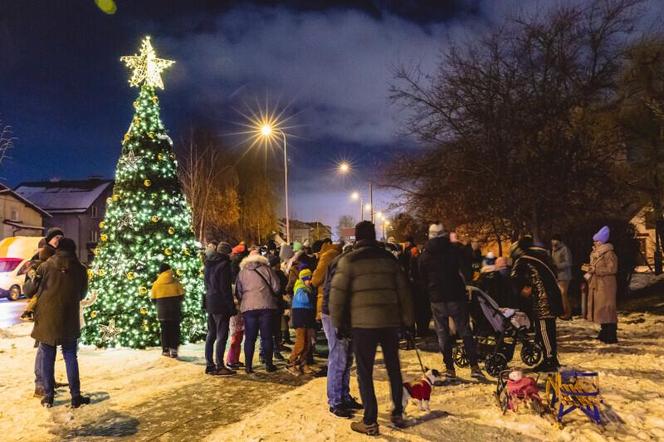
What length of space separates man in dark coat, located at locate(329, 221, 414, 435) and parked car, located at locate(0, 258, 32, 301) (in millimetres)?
23245

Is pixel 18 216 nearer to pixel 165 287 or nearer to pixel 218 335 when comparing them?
pixel 165 287

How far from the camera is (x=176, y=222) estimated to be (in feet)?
36.6

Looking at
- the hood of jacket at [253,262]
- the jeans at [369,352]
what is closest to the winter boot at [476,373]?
the jeans at [369,352]

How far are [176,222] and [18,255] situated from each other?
65.4ft

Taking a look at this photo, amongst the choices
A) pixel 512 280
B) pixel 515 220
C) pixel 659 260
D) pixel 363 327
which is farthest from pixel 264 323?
pixel 659 260

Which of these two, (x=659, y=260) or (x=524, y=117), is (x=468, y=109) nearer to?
(x=524, y=117)

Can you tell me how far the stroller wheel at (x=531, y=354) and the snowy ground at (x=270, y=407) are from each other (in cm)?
59

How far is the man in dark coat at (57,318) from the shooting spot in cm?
649

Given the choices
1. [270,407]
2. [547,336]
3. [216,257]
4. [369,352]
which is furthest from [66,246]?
[547,336]

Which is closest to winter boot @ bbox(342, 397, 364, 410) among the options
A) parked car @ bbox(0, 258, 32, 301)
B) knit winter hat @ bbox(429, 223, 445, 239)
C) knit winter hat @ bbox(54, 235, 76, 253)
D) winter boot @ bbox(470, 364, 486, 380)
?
winter boot @ bbox(470, 364, 486, 380)

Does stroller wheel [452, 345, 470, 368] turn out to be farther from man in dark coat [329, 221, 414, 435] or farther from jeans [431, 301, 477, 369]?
man in dark coat [329, 221, 414, 435]

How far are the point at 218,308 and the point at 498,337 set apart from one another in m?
4.28

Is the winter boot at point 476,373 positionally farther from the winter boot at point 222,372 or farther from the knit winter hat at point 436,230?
the winter boot at point 222,372

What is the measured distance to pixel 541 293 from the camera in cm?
757
